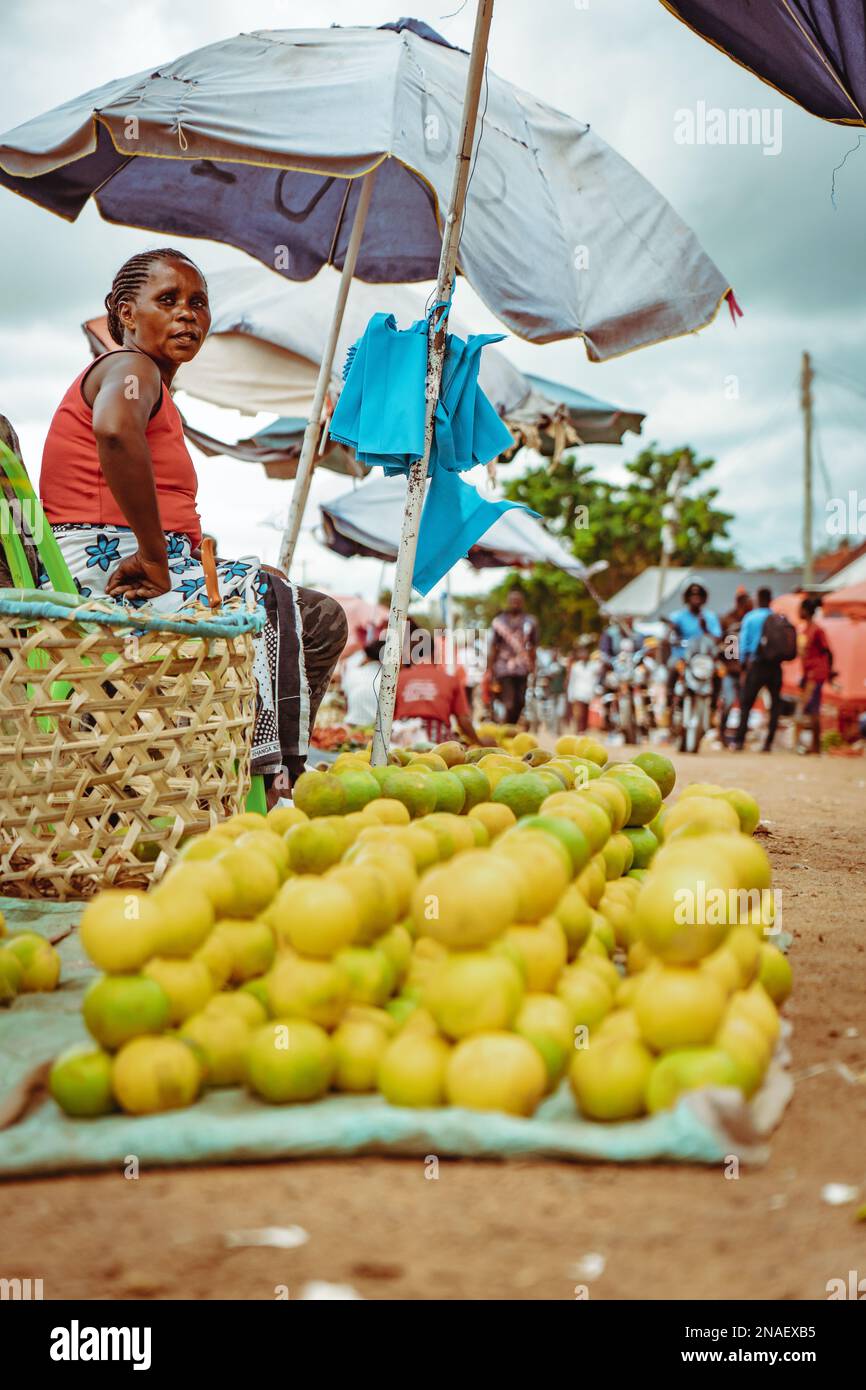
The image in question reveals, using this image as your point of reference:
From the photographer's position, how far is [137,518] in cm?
328

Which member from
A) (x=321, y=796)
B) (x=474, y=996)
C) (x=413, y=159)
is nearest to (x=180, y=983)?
(x=474, y=996)

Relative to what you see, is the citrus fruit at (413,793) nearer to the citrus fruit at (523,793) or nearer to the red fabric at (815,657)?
the citrus fruit at (523,793)

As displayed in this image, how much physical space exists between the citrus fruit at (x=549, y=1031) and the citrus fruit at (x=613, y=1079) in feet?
0.18

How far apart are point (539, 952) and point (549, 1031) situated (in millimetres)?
149

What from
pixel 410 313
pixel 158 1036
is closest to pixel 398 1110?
pixel 158 1036

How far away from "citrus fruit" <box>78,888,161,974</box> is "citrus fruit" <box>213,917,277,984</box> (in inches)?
6.9

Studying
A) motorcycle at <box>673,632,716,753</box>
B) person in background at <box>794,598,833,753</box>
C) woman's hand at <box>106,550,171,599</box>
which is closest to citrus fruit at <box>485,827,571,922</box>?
woman's hand at <box>106,550,171,599</box>

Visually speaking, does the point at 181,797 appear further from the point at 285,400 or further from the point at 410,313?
the point at 410,313

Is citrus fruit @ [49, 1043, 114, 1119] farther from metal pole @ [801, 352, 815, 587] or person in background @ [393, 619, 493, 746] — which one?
metal pole @ [801, 352, 815, 587]

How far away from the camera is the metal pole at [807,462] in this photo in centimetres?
2711

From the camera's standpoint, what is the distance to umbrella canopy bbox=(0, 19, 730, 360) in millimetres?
3799

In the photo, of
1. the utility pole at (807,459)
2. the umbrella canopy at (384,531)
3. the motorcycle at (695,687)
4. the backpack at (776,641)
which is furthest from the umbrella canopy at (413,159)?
the utility pole at (807,459)

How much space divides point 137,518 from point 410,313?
568 centimetres

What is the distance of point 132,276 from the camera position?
368 cm
